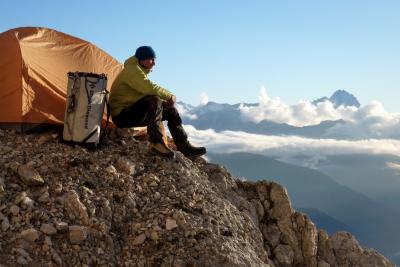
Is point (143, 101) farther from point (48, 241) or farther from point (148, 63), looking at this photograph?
point (48, 241)

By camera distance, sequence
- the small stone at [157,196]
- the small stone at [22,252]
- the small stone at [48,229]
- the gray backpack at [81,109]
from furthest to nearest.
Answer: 1. the gray backpack at [81,109]
2. the small stone at [157,196]
3. the small stone at [48,229]
4. the small stone at [22,252]

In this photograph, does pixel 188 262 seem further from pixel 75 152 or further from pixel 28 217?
pixel 75 152

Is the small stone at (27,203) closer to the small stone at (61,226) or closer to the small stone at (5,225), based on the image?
the small stone at (5,225)

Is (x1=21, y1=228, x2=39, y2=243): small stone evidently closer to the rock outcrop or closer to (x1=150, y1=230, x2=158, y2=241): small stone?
the rock outcrop

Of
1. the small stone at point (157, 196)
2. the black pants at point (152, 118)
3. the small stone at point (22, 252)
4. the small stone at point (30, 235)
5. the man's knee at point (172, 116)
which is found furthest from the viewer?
the man's knee at point (172, 116)

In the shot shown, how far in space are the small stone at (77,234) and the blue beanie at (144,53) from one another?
4887 mm

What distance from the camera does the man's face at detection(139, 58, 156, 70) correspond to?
12898 mm

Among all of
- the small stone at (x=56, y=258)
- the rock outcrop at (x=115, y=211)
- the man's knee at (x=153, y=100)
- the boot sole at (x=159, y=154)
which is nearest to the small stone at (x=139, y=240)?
the rock outcrop at (x=115, y=211)

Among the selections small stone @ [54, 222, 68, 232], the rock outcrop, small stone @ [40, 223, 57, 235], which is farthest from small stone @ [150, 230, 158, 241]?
small stone @ [40, 223, 57, 235]

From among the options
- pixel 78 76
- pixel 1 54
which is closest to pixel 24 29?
pixel 1 54

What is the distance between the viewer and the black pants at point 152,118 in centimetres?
1251

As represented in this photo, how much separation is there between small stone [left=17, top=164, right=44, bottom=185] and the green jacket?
3.21m

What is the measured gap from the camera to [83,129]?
12.1 meters

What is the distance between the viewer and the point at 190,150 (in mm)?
14094
